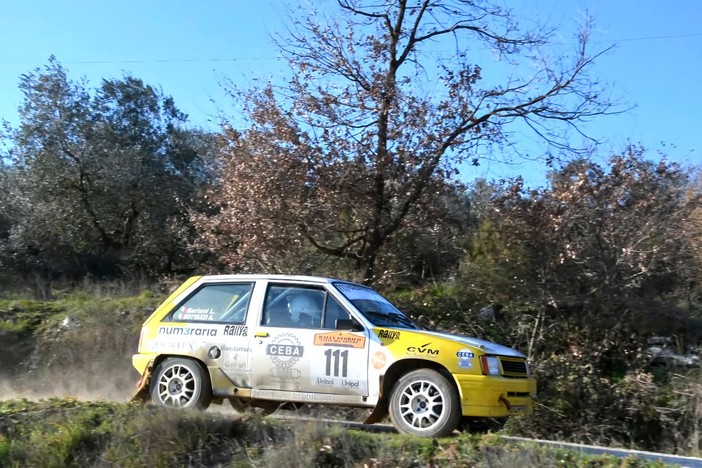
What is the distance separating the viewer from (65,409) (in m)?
7.96

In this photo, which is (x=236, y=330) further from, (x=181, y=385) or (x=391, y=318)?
(x=391, y=318)

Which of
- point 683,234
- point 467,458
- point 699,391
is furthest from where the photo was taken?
point 683,234

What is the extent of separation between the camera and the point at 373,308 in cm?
826

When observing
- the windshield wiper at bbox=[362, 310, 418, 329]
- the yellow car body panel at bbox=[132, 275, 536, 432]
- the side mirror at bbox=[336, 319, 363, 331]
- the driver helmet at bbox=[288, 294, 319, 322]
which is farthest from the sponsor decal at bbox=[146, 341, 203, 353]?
the windshield wiper at bbox=[362, 310, 418, 329]

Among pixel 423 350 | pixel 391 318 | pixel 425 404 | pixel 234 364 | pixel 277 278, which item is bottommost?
pixel 425 404

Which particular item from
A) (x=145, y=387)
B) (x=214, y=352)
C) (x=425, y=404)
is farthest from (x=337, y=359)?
(x=145, y=387)

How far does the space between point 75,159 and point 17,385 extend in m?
11.1

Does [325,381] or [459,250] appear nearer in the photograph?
[325,381]

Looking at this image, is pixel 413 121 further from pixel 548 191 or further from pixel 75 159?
pixel 75 159

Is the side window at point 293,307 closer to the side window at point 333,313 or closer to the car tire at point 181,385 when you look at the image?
the side window at point 333,313

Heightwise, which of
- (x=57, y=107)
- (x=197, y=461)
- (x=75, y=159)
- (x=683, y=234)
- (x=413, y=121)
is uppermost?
(x=57, y=107)

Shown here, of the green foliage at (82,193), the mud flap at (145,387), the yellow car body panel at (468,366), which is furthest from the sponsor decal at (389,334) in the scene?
the green foliage at (82,193)

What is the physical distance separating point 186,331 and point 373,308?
2237mm

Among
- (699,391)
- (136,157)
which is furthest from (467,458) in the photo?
(136,157)
